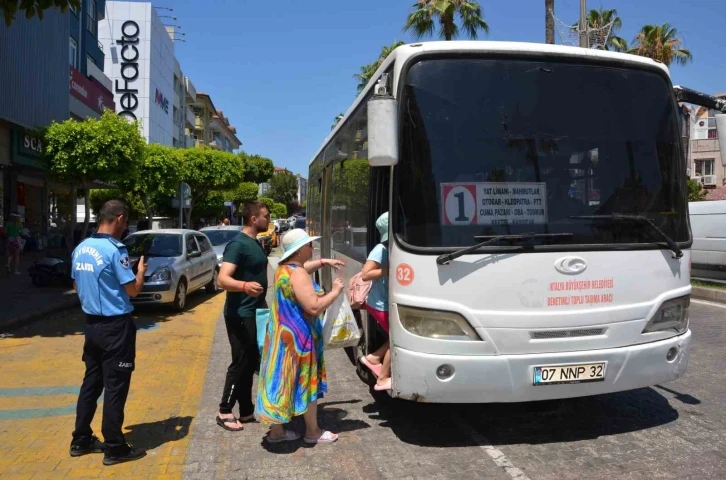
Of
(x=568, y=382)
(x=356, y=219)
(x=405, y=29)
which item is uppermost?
(x=405, y=29)

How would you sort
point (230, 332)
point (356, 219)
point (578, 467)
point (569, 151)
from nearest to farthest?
point (578, 467)
point (569, 151)
point (230, 332)
point (356, 219)

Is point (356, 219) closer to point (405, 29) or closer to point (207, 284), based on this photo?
point (207, 284)

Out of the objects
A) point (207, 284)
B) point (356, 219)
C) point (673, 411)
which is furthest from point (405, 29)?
point (673, 411)

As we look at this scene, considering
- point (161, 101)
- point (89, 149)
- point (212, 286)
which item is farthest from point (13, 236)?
point (161, 101)

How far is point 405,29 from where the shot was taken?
2369cm

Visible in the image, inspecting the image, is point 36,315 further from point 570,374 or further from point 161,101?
point 161,101

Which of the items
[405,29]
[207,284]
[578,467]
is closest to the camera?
[578,467]

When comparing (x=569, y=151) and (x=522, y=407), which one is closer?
(x=569, y=151)

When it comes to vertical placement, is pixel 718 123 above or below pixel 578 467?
above

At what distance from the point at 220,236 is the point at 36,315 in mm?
8939

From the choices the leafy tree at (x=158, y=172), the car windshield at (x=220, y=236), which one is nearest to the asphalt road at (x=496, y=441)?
the car windshield at (x=220, y=236)

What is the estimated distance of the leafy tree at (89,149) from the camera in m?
15.1

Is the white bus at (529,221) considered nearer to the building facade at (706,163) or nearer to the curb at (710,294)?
the curb at (710,294)

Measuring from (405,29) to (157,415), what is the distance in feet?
68.0
